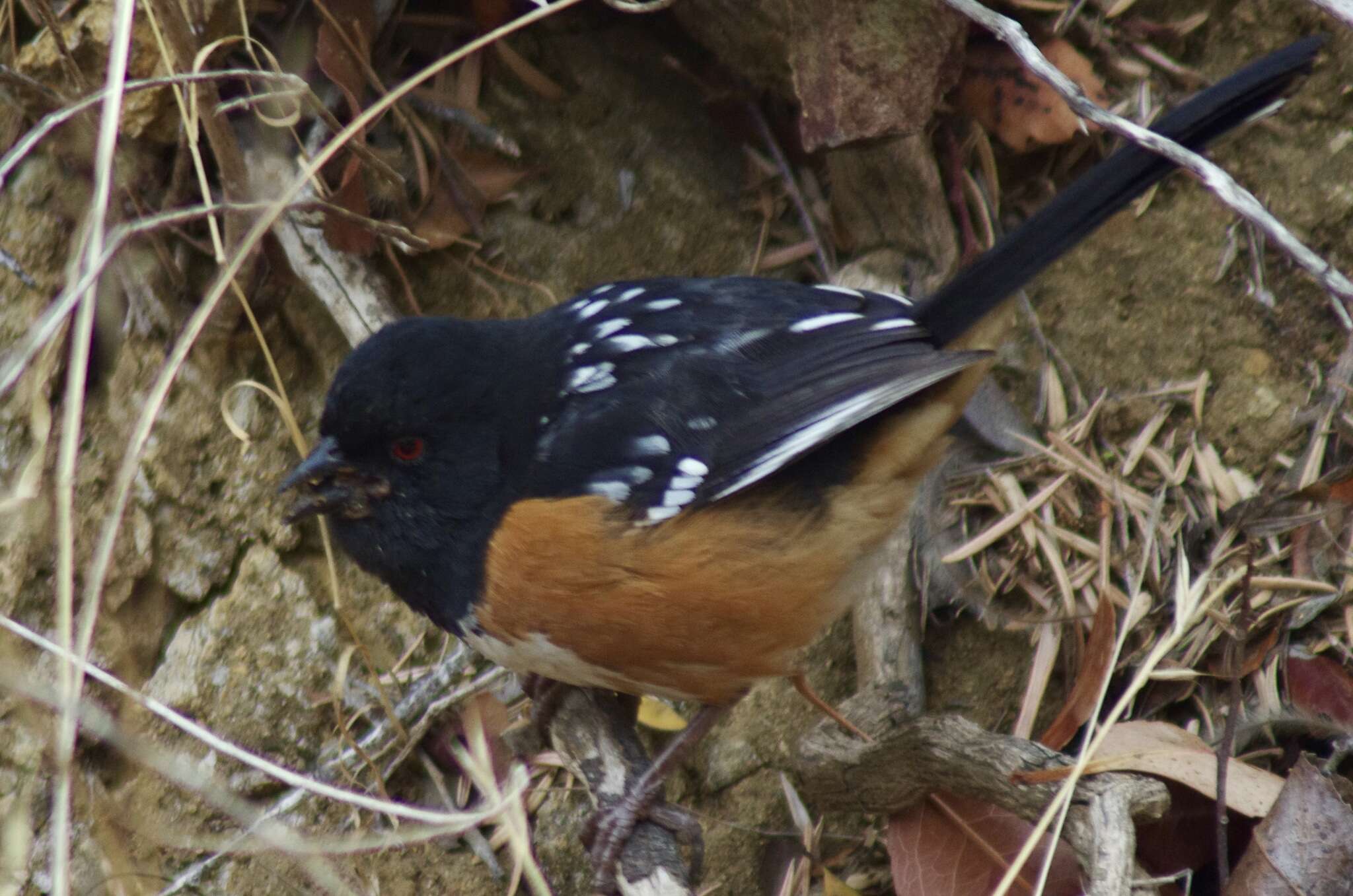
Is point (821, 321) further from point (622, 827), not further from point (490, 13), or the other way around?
point (490, 13)

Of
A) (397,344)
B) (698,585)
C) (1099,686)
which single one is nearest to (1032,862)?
(1099,686)

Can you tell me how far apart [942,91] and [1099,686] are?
1118 millimetres

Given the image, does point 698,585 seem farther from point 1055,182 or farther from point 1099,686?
point 1055,182

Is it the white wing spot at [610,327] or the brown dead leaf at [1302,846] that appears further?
the white wing spot at [610,327]

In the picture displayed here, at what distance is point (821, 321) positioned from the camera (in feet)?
6.60

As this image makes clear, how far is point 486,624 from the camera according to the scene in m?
1.89

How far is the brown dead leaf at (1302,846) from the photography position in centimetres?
172

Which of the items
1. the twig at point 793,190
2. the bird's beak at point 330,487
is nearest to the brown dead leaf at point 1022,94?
the twig at point 793,190

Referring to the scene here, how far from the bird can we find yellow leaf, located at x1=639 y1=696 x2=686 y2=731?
327 millimetres

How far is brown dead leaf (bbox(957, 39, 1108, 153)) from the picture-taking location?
2.43 meters

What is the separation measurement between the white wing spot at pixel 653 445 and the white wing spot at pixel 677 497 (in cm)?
6

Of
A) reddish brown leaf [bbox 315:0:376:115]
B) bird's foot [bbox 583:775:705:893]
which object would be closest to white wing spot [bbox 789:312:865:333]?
bird's foot [bbox 583:775:705:893]

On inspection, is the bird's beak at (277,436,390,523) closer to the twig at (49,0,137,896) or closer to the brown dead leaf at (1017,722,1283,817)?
the twig at (49,0,137,896)

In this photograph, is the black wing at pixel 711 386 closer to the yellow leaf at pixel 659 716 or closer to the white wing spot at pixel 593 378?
the white wing spot at pixel 593 378
